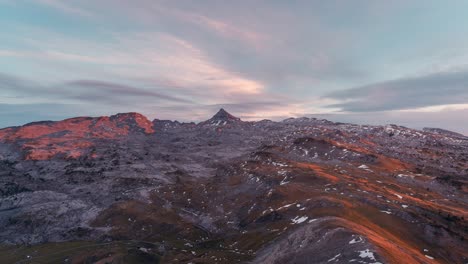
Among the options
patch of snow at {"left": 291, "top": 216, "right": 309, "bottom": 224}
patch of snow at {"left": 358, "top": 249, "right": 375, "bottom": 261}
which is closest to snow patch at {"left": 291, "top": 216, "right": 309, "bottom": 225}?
patch of snow at {"left": 291, "top": 216, "right": 309, "bottom": 224}

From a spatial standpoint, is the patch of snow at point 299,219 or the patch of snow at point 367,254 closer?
the patch of snow at point 367,254

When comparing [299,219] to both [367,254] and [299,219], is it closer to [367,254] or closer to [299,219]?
[299,219]

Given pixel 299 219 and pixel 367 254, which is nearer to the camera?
pixel 367 254

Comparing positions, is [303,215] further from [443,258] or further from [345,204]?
[443,258]

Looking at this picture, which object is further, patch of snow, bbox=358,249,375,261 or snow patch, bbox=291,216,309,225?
snow patch, bbox=291,216,309,225

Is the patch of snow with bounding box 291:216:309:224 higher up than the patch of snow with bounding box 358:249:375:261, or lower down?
lower down

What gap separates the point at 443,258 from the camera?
6029 inches

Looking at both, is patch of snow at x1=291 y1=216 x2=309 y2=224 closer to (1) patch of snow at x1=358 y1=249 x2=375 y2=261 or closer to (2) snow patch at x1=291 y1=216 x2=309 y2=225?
(2) snow patch at x1=291 y1=216 x2=309 y2=225

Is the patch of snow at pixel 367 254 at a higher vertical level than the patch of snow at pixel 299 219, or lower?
higher

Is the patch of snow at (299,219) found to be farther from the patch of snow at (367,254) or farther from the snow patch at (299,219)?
the patch of snow at (367,254)

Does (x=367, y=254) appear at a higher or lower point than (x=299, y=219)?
higher

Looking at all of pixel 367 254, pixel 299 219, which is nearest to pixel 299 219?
pixel 299 219

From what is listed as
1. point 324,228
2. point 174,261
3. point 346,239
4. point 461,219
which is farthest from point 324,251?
point 461,219

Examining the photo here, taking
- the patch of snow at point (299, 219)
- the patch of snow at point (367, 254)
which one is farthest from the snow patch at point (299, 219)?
the patch of snow at point (367, 254)
